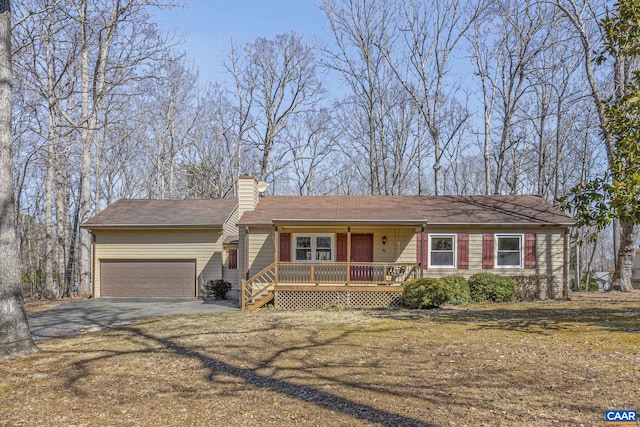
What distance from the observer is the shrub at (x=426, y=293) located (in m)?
13.9

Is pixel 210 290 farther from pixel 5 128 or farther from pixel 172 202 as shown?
pixel 5 128

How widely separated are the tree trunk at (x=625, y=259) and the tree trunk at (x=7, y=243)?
1914 centimetres

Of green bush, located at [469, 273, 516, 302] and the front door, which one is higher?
the front door

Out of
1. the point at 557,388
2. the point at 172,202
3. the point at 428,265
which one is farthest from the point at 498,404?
the point at 172,202

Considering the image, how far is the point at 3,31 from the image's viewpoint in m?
8.29

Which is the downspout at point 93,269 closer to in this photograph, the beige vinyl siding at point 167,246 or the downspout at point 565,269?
the beige vinyl siding at point 167,246

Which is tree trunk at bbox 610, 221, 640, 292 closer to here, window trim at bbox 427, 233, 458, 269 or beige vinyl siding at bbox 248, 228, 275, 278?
window trim at bbox 427, 233, 458, 269

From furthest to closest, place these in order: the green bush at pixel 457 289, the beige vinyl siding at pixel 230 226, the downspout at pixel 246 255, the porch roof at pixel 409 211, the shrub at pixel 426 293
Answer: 1. the beige vinyl siding at pixel 230 226
2. the downspout at pixel 246 255
3. the porch roof at pixel 409 211
4. the green bush at pixel 457 289
5. the shrub at pixel 426 293

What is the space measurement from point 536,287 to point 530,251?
1.29 m

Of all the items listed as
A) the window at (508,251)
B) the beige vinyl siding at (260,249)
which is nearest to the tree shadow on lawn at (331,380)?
the beige vinyl siding at (260,249)

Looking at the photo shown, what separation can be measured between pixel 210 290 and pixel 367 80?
16471mm

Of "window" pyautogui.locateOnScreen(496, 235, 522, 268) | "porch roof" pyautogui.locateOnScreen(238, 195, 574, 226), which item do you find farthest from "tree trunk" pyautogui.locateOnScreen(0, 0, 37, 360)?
"window" pyautogui.locateOnScreen(496, 235, 522, 268)

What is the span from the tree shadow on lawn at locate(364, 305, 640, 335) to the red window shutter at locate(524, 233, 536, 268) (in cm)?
385

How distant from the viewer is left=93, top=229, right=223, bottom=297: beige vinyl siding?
66.1ft
